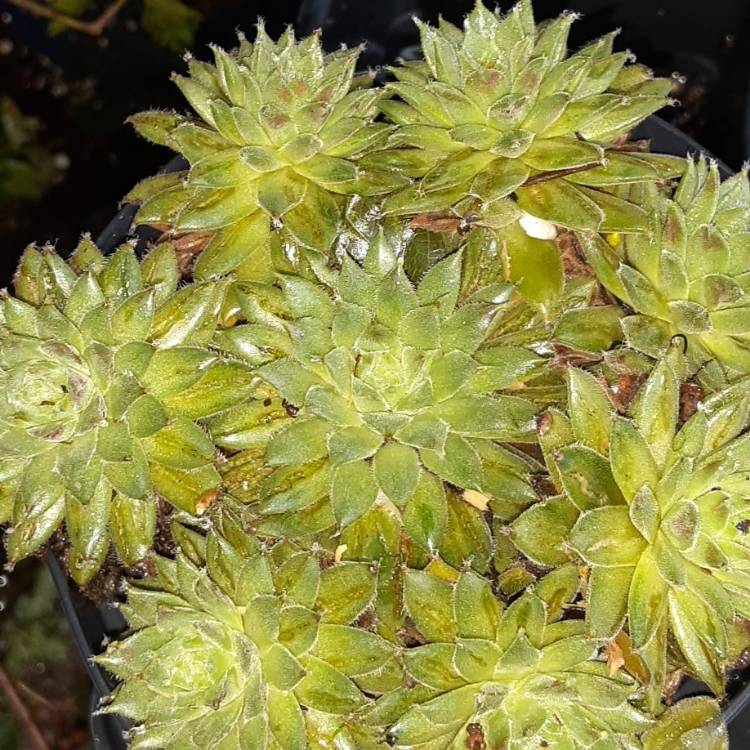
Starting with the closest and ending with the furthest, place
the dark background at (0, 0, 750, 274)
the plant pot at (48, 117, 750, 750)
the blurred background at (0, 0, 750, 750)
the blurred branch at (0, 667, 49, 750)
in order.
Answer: the plant pot at (48, 117, 750, 750) < the blurred background at (0, 0, 750, 750) < the blurred branch at (0, 667, 49, 750) < the dark background at (0, 0, 750, 274)

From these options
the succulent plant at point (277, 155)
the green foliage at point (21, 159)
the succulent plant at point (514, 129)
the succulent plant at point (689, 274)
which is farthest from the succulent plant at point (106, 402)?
the green foliage at point (21, 159)

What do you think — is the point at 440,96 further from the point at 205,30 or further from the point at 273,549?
the point at 205,30

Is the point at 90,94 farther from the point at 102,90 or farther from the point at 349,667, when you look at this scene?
the point at 349,667

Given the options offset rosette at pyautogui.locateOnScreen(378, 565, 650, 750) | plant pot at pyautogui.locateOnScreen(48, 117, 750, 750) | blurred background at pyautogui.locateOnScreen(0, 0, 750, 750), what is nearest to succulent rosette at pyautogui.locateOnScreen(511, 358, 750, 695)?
offset rosette at pyautogui.locateOnScreen(378, 565, 650, 750)

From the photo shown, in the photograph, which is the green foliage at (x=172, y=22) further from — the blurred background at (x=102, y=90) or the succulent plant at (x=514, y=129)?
the succulent plant at (x=514, y=129)

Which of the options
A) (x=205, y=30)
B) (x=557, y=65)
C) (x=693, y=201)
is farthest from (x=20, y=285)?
(x=205, y=30)

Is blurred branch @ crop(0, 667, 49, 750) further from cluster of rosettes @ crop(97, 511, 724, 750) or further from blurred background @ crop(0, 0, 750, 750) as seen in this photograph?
cluster of rosettes @ crop(97, 511, 724, 750)
